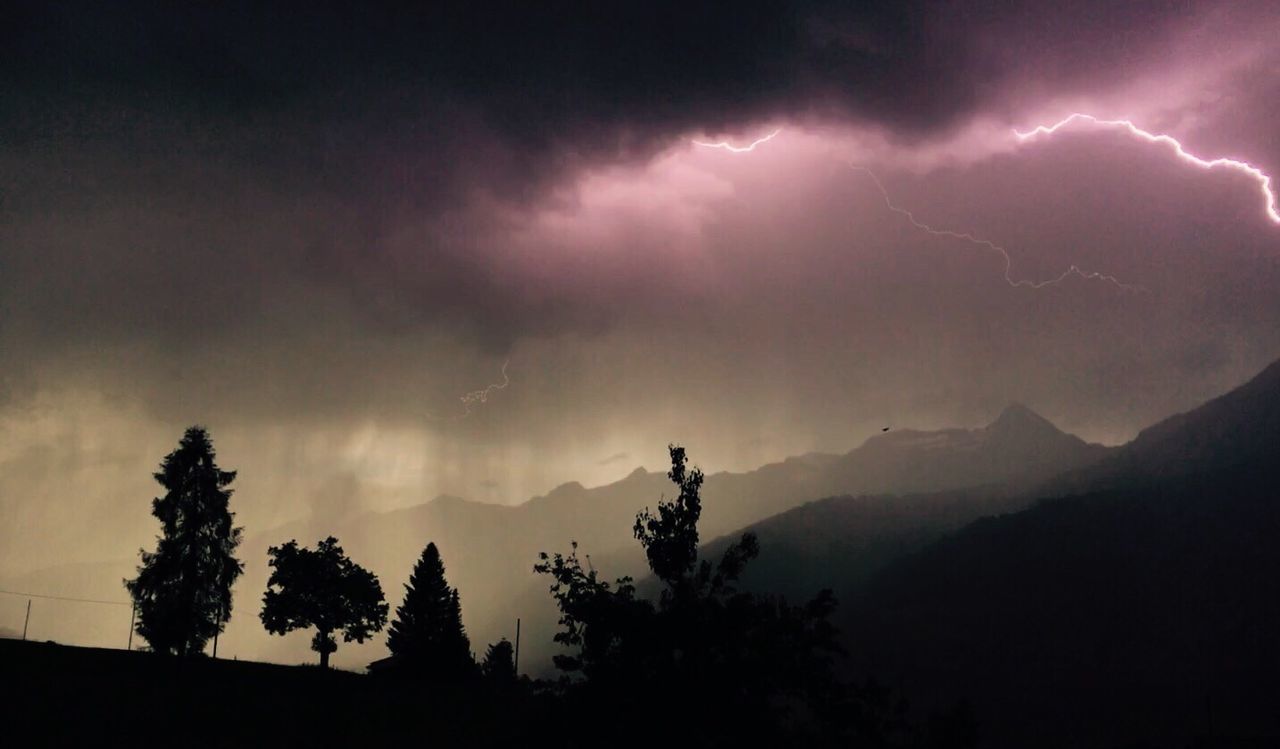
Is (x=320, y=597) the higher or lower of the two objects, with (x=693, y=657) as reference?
higher

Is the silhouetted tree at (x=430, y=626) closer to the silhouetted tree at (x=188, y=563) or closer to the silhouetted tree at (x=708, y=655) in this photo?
the silhouetted tree at (x=188, y=563)

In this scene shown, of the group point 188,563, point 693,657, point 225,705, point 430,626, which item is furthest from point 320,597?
point 693,657

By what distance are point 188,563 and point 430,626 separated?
102 ft

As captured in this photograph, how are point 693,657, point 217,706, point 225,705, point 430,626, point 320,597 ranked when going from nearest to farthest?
1. point 693,657
2. point 217,706
3. point 225,705
4. point 320,597
5. point 430,626

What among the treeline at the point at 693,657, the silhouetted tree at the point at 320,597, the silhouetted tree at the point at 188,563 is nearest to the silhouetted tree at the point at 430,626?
the silhouetted tree at the point at 320,597

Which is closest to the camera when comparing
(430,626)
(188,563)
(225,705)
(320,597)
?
(225,705)

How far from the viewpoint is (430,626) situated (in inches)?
3073

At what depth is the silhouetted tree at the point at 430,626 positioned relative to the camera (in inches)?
2921

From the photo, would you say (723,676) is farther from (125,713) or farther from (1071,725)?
(1071,725)

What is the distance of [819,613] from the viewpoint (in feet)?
59.2

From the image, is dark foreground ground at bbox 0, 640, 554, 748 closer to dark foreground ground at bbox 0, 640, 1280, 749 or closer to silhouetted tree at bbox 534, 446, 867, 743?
dark foreground ground at bbox 0, 640, 1280, 749

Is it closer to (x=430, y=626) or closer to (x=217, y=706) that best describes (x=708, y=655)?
(x=217, y=706)

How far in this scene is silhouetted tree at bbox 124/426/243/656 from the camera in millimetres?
49875

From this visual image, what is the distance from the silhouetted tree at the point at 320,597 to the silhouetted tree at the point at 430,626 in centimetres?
1092
